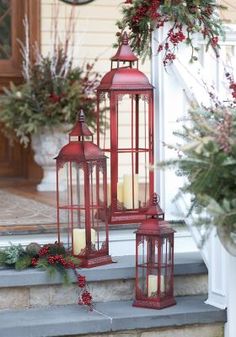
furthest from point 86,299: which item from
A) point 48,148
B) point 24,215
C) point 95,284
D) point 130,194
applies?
point 48,148

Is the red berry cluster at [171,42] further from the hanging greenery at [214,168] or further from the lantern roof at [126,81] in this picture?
the hanging greenery at [214,168]

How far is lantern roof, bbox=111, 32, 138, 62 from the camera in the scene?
4.75 meters

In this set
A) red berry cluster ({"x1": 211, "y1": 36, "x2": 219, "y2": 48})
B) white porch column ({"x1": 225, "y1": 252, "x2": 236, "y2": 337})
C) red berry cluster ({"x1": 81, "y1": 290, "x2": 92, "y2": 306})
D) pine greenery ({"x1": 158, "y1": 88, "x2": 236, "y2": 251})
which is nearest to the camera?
pine greenery ({"x1": 158, "y1": 88, "x2": 236, "y2": 251})

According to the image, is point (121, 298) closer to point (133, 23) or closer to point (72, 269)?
point (72, 269)

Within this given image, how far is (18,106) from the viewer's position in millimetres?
6395

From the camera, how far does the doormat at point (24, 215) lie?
471 centimetres

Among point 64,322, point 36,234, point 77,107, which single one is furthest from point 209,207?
point 77,107

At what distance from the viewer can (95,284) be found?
14.1 ft

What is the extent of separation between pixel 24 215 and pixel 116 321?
1.46 meters

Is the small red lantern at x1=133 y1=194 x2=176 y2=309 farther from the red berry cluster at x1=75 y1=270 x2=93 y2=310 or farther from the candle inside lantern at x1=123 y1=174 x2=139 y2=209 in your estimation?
the candle inside lantern at x1=123 y1=174 x2=139 y2=209

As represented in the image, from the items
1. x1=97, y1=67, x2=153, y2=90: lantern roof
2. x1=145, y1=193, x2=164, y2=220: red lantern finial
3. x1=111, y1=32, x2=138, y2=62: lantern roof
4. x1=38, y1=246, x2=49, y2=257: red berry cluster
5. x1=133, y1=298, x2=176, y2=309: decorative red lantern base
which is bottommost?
x1=133, y1=298, x2=176, y2=309: decorative red lantern base

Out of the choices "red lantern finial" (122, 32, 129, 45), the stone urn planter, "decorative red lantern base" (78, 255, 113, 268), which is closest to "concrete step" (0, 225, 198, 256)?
"decorative red lantern base" (78, 255, 113, 268)

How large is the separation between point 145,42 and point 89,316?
5.48 ft

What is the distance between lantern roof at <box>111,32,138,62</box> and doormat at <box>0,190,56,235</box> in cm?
100
